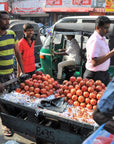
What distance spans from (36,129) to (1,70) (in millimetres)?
1373

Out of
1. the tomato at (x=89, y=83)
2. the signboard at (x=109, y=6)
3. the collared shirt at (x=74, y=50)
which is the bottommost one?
the tomato at (x=89, y=83)

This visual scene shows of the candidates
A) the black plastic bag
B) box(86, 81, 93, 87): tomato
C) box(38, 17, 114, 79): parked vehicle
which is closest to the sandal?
the black plastic bag

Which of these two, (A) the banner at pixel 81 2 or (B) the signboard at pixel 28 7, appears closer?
(A) the banner at pixel 81 2

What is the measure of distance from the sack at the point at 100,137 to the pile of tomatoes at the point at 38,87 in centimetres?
138

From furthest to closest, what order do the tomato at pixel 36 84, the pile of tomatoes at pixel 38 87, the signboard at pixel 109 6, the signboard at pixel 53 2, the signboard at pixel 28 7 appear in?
the signboard at pixel 28 7, the signboard at pixel 53 2, the signboard at pixel 109 6, the tomato at pixel 36 84, the pile of tomatoes at pixel 38 87

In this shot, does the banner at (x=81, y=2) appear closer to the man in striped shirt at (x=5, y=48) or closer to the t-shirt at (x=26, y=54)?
the t-shirt at (x=26, y=54)

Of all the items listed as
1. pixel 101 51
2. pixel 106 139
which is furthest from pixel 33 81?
pixel 106 139

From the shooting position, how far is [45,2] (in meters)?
21.3

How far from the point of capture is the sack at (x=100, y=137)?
62.7 inches

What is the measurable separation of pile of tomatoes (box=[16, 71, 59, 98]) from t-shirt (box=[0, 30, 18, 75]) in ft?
1.65

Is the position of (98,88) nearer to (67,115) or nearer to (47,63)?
(67,115)

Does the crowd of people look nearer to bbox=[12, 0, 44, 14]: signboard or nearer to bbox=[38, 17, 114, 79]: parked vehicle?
bbox=[38, 17, 114, 79]: parked vehicle

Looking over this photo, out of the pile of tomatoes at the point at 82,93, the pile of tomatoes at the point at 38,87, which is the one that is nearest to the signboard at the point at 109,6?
the pile of tomatoes at the point at 38,87

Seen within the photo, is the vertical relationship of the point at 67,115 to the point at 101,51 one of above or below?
below
